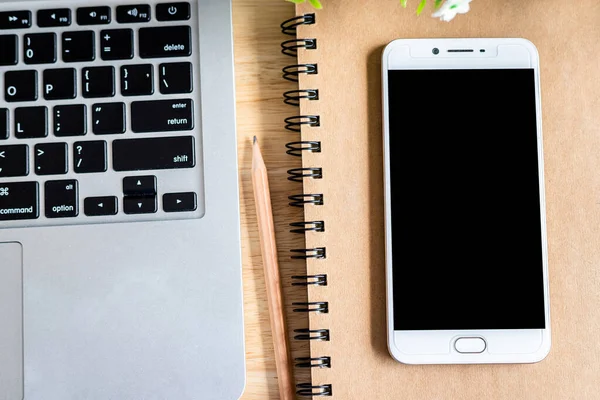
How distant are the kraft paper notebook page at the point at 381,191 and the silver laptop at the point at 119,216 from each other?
0.24ft

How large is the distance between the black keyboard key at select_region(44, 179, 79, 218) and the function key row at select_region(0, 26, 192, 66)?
10 cm

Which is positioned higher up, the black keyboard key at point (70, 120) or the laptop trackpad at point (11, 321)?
the black keyboard key at point (70, 120)

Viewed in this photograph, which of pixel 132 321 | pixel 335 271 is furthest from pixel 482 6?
pixel 132 321

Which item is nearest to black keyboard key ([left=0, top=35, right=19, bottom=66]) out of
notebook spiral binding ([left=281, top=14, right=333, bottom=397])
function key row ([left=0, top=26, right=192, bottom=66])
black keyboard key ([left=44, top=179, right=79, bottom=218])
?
function key row ([left=0, top=26, right=192, bottom=66])

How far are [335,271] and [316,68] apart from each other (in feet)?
0.55

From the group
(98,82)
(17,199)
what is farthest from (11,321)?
(98,82)

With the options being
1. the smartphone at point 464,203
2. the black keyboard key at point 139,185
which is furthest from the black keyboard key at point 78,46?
the smartphone at point 464,203

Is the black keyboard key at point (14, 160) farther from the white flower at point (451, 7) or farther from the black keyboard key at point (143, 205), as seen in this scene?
the white flower at point (451, 7)

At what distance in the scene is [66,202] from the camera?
1.46 feet

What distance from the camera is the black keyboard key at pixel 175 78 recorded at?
448 mm

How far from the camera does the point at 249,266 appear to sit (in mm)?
Answer: 499

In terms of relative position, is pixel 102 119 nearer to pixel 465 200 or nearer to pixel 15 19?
pixel 15 19

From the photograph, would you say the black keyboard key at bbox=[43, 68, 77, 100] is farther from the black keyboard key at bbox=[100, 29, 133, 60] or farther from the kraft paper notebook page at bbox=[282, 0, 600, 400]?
the kraft paper notebook page at bbox=[282, 0, 600, 400]

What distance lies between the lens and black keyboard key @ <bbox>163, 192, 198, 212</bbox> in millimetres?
443
